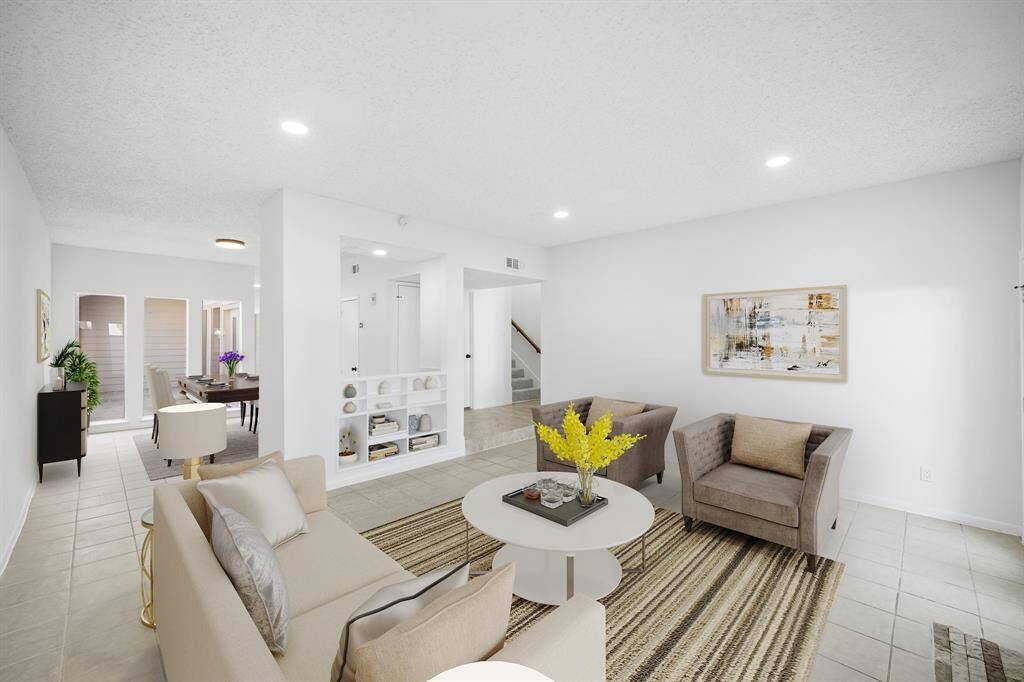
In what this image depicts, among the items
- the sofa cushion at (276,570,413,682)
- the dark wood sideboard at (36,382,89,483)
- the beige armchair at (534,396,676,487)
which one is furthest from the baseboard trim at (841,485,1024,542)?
the dark wood sideboard at (36,382,89,483)

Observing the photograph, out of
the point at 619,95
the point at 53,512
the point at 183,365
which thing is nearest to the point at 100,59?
the point at 619,95

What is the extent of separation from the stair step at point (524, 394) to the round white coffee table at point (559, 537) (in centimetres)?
564

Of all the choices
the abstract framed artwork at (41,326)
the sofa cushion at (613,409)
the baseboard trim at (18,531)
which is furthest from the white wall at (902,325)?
the abstract framed artwork at (41,326)

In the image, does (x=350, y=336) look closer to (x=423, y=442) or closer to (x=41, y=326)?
(x=423, y=442)

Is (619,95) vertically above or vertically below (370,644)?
above

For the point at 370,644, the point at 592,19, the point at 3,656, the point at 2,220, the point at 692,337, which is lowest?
the point at 3,656

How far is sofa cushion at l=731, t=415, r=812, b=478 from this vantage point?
10.4 ft

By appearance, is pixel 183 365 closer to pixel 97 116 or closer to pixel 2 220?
pixel 2 220

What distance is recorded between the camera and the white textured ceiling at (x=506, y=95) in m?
1.73

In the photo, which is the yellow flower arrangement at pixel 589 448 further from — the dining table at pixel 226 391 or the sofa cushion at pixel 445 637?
the dining table at pixel 226 391

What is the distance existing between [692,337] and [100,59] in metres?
4.75

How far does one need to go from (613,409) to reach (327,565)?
3167 millimetres

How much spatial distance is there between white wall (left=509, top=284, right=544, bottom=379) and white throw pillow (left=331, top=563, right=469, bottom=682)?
7980mm

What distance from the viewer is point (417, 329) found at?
644 centimetres
